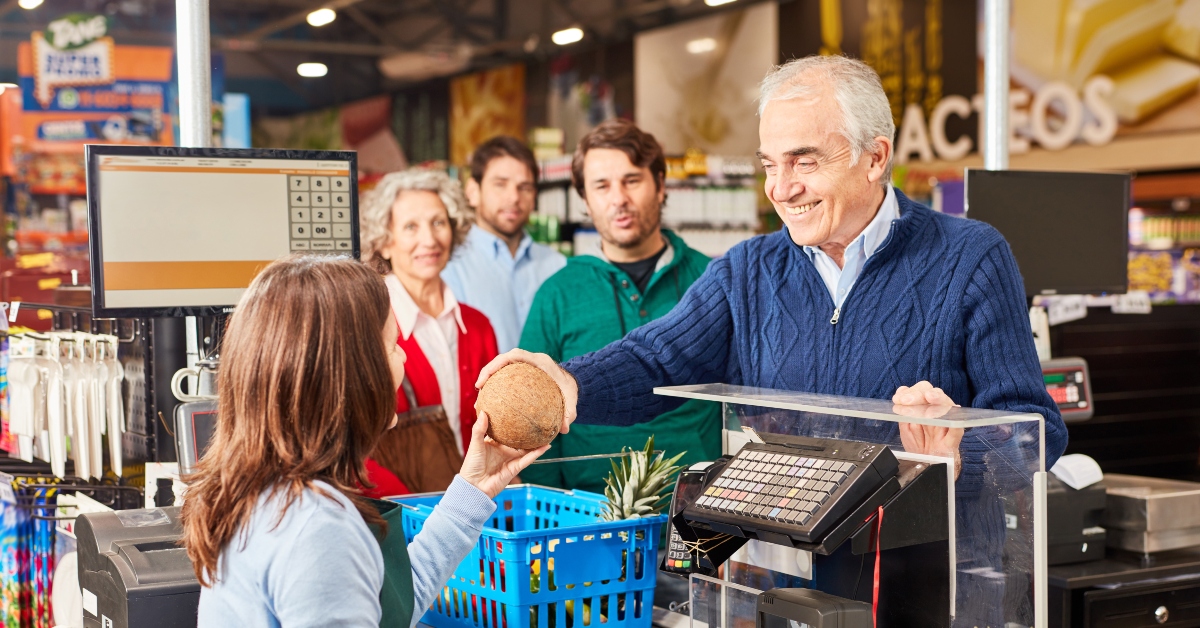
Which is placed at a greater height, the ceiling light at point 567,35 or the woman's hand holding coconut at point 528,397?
the ceiling light at point 567,35

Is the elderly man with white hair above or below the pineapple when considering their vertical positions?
above

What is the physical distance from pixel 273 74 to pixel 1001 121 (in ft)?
53.5

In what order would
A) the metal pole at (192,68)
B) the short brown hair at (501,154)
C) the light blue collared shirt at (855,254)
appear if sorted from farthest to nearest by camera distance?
the short brown hair at (501,154) < the metal pole at (192,68) < the light blue collared shirt at (855,254)

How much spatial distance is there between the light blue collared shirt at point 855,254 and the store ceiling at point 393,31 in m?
11.1

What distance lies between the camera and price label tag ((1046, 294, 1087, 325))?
3.95 meters

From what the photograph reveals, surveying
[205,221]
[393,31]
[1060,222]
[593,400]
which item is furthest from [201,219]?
[393,31]

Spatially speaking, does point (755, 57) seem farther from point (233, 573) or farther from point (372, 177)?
point (233, 573)

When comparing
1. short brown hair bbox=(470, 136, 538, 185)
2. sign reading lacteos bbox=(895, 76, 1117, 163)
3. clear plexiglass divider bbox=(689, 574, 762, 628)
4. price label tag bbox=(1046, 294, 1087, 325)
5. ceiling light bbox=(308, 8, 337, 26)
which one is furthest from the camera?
ceiling light bbox=(308, 8, 337, 26)

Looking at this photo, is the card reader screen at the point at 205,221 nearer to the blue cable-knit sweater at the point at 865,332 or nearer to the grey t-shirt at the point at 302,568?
the blue cable-knit sweater at the point at 865,332

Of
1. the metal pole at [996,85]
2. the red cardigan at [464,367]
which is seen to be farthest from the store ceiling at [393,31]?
the red cardigan at [464,367]

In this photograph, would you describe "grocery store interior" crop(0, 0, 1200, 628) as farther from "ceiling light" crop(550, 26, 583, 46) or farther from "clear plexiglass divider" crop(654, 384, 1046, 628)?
"ceiling light" crop(550, 26, 583, 46)

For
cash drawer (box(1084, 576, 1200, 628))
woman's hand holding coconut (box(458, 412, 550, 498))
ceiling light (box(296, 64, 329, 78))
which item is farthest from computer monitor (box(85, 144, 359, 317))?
ceiling light (box(296, 64, 329, 78))

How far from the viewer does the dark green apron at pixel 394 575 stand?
1.59 meters

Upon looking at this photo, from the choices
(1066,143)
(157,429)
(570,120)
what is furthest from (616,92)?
(157,429)
